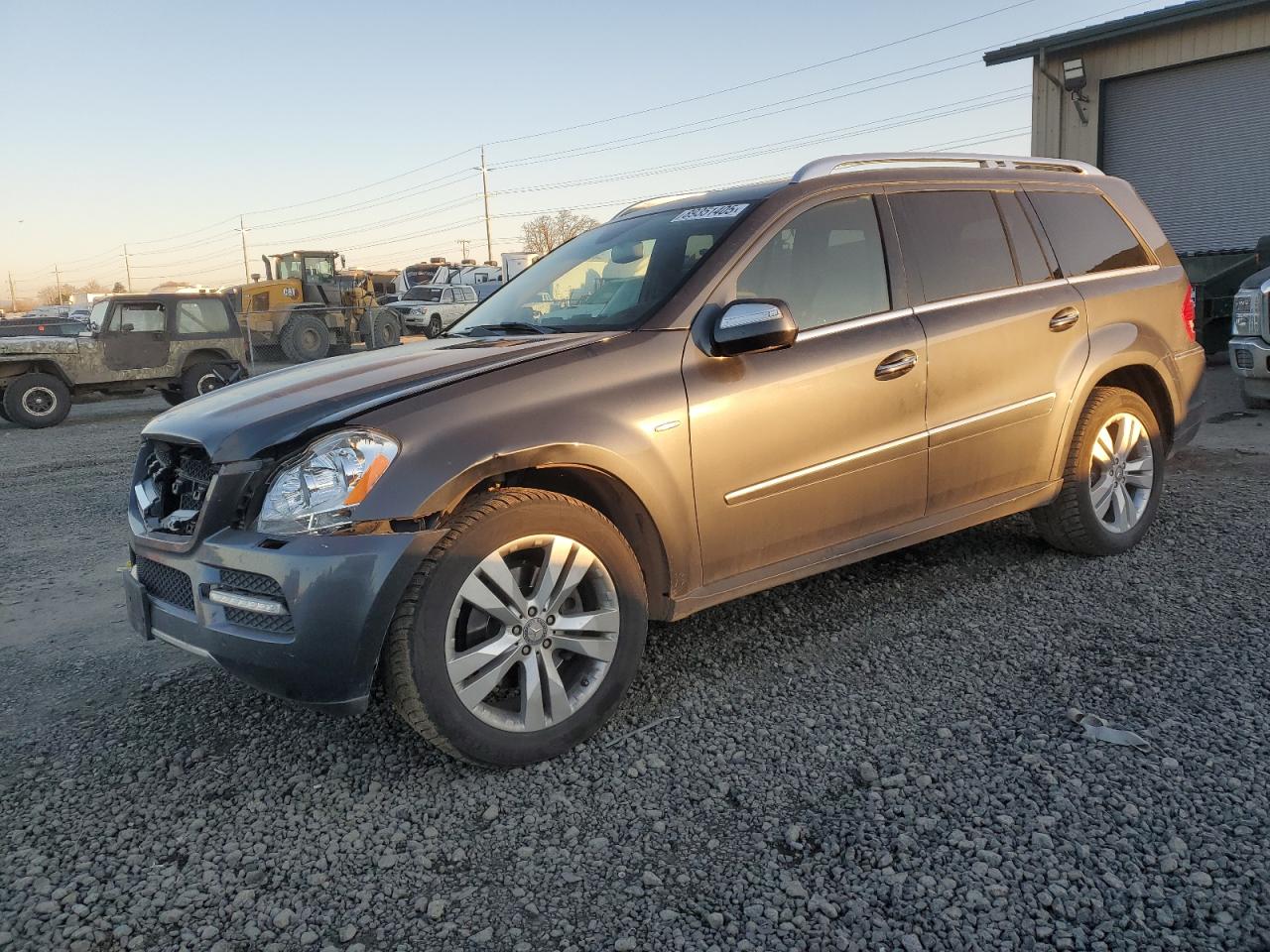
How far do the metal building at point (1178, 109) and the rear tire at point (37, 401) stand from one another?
15.1 m

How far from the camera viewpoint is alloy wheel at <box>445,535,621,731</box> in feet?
9.12

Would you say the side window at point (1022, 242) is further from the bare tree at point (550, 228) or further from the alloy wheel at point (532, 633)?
the bare tree at point (550, 228)

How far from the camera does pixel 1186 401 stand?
4879mm

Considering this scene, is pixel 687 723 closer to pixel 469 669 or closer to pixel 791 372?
pixel 469 669

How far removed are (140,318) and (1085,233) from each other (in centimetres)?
1335

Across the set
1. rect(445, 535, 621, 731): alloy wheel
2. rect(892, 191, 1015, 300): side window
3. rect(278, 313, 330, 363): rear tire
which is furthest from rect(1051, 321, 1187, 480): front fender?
rect(278, 313, 330, 363): rear tire

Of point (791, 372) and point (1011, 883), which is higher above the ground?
point (791, 372)

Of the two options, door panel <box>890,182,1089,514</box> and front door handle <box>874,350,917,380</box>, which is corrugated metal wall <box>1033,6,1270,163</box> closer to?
door panel <box>890,182,1089,514</box>

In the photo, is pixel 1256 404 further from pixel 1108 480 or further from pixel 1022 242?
pixel 1022 242

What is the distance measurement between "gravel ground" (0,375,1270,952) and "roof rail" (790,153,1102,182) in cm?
180

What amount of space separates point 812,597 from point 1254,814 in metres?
2.02

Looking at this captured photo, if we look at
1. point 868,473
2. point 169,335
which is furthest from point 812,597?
point 169,335

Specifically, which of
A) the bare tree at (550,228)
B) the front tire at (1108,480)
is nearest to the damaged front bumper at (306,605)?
the front tire at (1108,480)

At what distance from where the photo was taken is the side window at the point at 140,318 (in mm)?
13977
